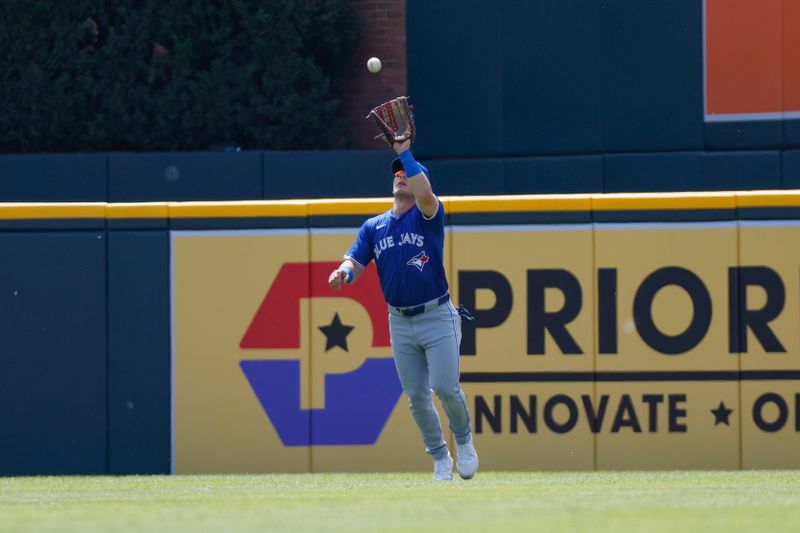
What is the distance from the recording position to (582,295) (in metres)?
8.98

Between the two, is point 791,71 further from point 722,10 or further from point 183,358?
point 183,358

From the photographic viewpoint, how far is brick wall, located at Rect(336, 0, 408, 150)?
47.1 ft

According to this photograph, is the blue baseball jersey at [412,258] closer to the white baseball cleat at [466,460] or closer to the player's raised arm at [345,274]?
the player's raised arm at [345,274]

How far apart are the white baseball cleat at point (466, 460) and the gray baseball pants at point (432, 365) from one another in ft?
0.11

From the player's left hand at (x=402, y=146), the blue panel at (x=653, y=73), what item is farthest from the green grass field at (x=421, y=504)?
the blue panel at (x=653, y=73)

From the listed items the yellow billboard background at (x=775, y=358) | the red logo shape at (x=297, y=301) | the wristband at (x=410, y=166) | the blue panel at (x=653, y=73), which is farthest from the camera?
the blue panel at (x=653, y=73)

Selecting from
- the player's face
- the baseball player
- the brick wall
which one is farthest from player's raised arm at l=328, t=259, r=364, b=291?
the brick wall

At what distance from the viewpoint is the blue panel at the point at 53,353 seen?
9.25 metres

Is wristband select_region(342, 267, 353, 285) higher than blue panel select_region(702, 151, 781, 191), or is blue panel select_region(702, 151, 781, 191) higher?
blue panel select_region(702, 151, 781, 191)

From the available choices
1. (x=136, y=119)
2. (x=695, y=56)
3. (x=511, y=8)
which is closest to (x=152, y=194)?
(x=136, y=119)

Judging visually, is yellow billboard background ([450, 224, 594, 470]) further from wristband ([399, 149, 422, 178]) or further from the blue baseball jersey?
wristband ([399, 149, 422, 178])

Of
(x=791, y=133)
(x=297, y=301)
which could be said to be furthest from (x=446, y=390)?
(x=791, y=133)

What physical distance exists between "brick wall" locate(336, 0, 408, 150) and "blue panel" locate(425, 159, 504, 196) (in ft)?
6.73

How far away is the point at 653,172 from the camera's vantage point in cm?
1185
